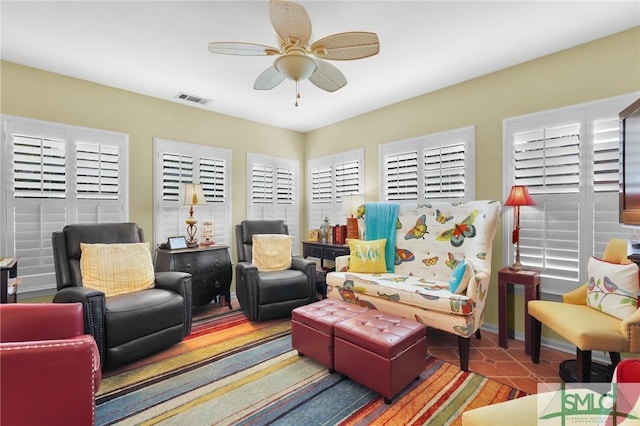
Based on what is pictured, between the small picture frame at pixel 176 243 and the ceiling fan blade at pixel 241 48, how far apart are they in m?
2.26

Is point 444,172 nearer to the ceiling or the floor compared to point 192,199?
nearer to the ceiling

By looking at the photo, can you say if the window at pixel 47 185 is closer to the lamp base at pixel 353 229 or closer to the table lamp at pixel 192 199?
the table lamp at pixel 192 199

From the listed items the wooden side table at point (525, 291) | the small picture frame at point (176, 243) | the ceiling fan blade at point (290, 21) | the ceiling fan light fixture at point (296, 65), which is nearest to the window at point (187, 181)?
the small picture frame at point (176, 243)

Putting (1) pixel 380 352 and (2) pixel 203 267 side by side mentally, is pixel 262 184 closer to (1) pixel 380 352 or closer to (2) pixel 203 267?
(2) pixel 203 267

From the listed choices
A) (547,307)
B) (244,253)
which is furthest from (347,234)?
(547,307)

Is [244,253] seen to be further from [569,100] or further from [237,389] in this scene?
[569,100]

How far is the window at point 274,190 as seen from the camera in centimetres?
462

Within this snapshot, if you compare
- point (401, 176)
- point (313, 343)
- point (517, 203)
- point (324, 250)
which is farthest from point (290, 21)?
point (324, 250)

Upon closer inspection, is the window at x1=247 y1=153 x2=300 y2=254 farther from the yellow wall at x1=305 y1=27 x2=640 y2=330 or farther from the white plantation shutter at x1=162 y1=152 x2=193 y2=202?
the yellow wall at x1=305 y1=27 x2=640 y2=330

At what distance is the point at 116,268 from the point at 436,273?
9.80ft

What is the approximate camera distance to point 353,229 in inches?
159

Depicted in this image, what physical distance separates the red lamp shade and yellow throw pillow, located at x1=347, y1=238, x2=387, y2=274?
1.30m

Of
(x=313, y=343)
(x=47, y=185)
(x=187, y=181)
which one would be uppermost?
(x=187, y=181)

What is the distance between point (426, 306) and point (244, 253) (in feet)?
7.36
